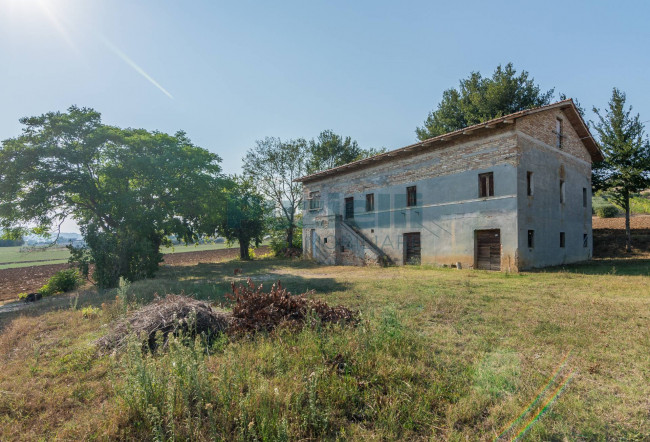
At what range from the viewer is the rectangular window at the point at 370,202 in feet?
64.5

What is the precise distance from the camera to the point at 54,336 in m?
5.46

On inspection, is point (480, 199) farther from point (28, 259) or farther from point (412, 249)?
point (28, 259)

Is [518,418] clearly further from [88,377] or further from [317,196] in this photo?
[317,196]

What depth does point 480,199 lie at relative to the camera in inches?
566

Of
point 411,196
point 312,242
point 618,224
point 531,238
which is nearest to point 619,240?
point 618,224

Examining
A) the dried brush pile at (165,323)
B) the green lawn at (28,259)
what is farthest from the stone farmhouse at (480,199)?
the green lawn at (28,259)

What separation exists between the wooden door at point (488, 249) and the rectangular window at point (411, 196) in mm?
3868

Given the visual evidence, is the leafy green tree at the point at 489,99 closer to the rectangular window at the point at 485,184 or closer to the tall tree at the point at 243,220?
the rectangular window at the point at 485,184

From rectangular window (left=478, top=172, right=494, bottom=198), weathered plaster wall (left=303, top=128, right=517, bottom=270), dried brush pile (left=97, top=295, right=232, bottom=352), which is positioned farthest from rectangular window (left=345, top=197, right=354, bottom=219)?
dried brush pile (left=97, top=295, right=232, bottom=352)

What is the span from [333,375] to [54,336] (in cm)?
542

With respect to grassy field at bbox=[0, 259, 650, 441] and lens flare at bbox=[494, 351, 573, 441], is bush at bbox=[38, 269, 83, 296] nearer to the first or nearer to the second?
grassy field at bbox=[0, 259, 650, 441]

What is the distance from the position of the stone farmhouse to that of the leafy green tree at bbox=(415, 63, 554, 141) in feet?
21.5

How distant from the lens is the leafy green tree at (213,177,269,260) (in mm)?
28172

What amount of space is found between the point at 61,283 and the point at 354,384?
16892 mm
